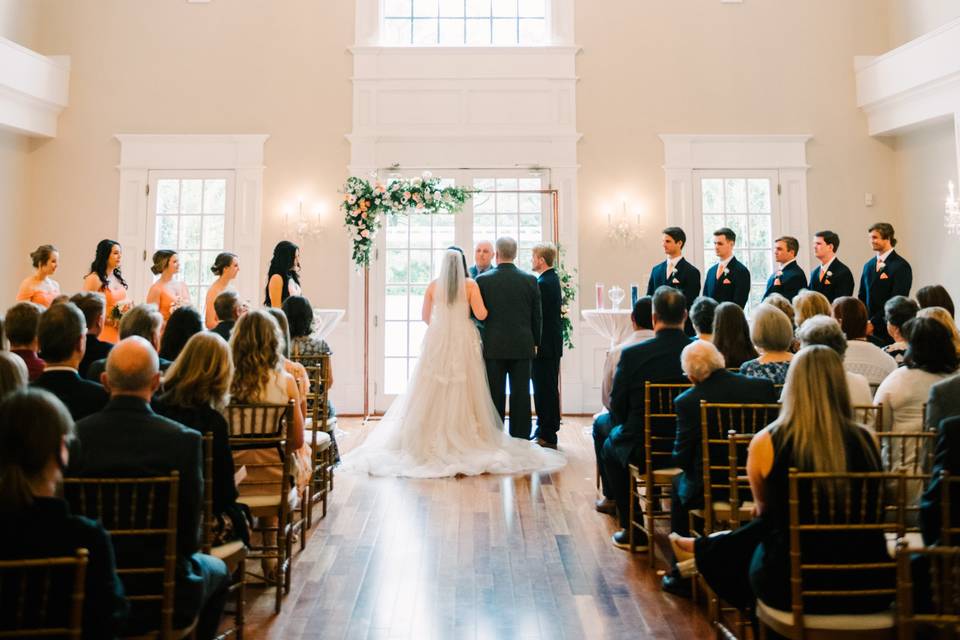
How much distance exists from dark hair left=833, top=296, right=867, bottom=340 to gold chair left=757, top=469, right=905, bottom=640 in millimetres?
2238

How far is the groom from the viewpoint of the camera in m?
6.14

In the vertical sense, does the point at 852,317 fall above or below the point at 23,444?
above

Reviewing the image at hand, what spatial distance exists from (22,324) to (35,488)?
1.90m

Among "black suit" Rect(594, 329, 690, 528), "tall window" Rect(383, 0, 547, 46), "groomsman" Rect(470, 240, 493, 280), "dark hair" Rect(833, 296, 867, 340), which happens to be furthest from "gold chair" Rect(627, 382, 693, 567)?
"tall window" Rect(383, 0, 547, 46)

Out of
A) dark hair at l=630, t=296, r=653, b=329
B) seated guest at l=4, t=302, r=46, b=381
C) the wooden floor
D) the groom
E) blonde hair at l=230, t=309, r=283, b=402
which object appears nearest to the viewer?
the wooden floor

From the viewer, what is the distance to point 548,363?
21.5 feet

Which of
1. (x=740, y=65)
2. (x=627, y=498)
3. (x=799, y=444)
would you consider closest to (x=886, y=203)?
(x=740, y=65)

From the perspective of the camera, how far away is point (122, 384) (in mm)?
2096

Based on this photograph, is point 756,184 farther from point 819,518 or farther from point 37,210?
point 37,210

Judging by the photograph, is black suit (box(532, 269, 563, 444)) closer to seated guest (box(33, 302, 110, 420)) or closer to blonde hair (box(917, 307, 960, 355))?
blonde hair (box(917, 307, 960, 355))

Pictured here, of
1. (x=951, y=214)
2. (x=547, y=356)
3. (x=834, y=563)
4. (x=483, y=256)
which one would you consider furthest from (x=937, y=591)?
(x=951, y=214)

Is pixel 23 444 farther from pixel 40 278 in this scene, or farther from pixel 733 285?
pixel 733 285

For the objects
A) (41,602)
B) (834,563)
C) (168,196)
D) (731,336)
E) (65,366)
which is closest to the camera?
(41,602)

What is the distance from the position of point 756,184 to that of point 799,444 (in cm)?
736
